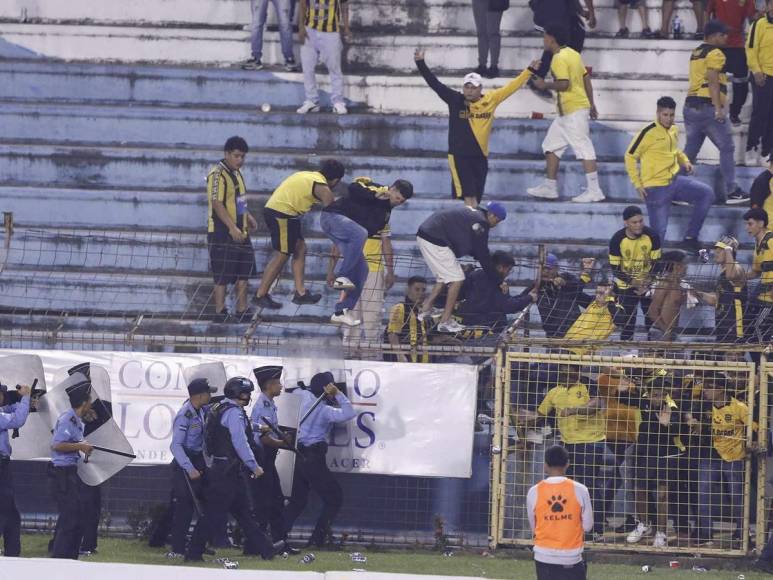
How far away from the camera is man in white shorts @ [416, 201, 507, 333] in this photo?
13.5 metres

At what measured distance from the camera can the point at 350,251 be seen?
13.4m

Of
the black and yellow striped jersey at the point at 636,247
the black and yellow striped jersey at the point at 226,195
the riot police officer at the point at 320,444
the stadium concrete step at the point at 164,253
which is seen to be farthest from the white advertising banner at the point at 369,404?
the stadium concrete step at the point at 164,253

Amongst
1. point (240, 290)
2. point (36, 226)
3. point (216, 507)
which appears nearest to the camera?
point (216, 507)

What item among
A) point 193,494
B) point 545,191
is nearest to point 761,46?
point 545,191

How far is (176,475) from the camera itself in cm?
1213

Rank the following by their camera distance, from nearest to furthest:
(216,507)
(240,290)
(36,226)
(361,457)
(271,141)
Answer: (216,507) → (361,457) → (240,290) → (36,226) → (271,141)

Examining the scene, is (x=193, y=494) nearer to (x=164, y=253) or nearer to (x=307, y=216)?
(x=164, y=253)

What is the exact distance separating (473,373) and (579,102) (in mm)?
4774

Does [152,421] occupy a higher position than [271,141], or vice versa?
[271,141]

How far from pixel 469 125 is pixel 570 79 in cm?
146

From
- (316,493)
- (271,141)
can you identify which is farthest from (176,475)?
(271,141)

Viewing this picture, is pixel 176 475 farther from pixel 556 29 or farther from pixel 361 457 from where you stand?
pixel 556 29

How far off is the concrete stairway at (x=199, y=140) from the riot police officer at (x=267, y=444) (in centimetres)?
175

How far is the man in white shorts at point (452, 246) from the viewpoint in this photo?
13469 millimetres
